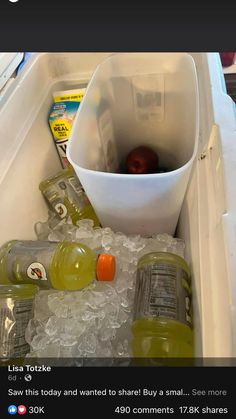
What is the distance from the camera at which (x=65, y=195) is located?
0.97 meters

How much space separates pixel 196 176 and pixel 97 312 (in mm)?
366

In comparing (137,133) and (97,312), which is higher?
(137,133)

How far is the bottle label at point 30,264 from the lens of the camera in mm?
748

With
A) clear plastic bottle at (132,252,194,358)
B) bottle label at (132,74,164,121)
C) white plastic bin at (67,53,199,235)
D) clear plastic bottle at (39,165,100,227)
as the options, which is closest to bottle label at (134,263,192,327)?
clear plastic bottle at (132,252,194,358)

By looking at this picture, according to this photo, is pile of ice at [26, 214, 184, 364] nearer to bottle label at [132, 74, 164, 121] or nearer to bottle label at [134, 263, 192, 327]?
bottle label at [134, 263, 192, 327]

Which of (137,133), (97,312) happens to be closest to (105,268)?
(97,312)

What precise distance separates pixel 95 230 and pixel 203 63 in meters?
0.52

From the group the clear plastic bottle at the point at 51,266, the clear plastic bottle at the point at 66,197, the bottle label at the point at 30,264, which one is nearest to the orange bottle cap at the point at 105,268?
the clear plastic bottle at the point at 51,266

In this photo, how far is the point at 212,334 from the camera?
540mm

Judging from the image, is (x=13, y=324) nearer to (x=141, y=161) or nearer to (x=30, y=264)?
(x=30, y=264)

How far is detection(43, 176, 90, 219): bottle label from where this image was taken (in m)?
0.97

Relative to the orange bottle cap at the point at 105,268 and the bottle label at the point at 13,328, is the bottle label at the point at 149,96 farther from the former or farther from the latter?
the bottle label at the point at 13,328

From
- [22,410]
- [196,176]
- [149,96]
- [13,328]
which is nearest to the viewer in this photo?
[22,410]

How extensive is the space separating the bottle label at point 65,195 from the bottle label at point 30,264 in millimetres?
210
